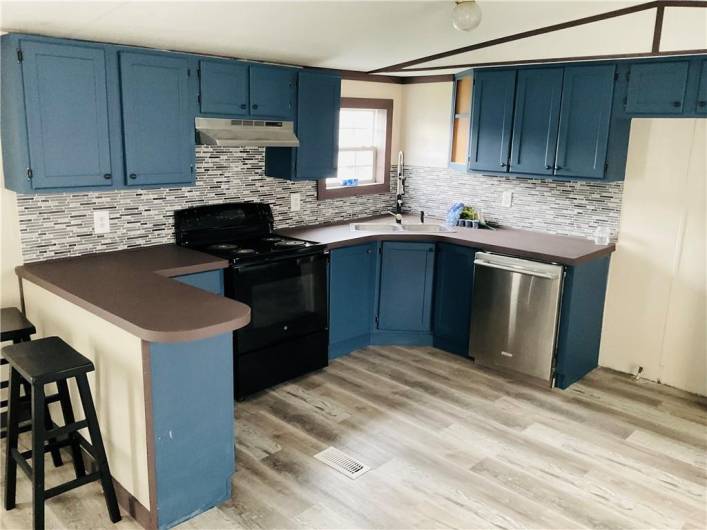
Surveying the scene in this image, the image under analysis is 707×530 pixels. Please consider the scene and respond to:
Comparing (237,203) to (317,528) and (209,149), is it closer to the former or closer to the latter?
(209,149)

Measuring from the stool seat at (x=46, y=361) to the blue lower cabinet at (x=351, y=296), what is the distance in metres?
2.01

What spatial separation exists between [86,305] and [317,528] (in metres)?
1.41

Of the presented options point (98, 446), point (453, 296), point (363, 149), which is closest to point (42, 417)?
point (98, 446)

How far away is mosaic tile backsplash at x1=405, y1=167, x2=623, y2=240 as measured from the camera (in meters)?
4.25

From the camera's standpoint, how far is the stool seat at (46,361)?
235 centimetres

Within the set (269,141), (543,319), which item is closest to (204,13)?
(269,141)

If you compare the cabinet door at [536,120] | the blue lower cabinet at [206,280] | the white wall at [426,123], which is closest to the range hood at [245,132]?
the blue lower cabinet at [206,280]

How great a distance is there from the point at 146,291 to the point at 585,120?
9.83 feet

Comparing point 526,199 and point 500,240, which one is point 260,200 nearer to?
point 500,240

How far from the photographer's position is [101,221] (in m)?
3.54

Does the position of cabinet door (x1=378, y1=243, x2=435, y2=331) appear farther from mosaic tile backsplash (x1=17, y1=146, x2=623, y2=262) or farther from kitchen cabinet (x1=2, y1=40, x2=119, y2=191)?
kitchen cabinet (x1=2, y1=40, x2=119, y2=191)

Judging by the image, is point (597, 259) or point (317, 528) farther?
point (597, 259)

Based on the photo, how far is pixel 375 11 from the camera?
121 inches

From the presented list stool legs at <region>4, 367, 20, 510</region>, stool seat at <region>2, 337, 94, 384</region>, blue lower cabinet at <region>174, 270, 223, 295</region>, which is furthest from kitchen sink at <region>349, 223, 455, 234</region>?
stool legs at <region>4, 367, 20, 510</region>
